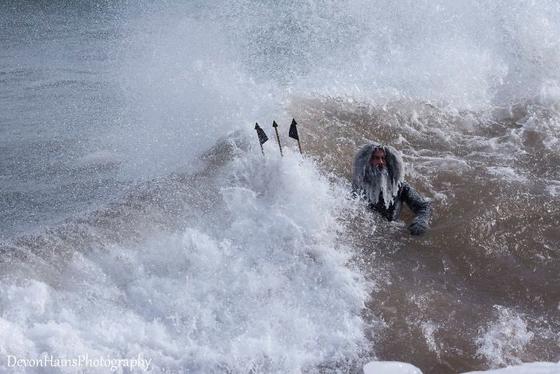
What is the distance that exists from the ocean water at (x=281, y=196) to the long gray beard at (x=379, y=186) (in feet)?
0.92

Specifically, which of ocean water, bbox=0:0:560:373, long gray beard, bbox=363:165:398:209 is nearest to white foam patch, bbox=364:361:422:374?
ocean water, bbox=0:0:560:373

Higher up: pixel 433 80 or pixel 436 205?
pixel 433 80

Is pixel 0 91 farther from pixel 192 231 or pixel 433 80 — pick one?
pixel 433 80

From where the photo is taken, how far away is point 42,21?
532 inches

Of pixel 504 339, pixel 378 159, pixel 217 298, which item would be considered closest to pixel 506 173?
pixel 378 159

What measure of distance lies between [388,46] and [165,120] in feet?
17.0

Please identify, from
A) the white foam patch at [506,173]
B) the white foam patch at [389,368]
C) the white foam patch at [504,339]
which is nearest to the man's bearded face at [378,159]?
the white foam patch at [506,173]

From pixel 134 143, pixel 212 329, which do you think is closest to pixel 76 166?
pixel 134 143

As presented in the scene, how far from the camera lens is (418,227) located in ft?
20.7

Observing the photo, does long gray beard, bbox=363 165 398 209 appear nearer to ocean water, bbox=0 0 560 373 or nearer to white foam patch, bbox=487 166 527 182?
ocean water, bbox=0 0 560 373

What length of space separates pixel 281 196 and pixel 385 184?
119 cm

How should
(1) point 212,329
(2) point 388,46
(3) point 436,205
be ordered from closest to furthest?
(1) point 212,329 < (3) point 436,205 < (2) point 388,46

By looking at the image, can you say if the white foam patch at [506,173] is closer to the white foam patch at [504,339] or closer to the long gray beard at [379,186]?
the long gray beard at [379,186]

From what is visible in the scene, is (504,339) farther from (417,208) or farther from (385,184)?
(385,184)
